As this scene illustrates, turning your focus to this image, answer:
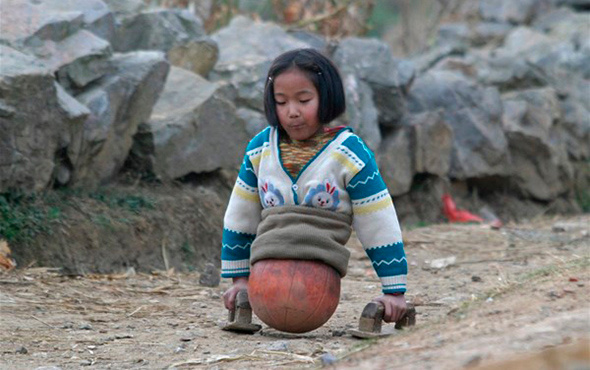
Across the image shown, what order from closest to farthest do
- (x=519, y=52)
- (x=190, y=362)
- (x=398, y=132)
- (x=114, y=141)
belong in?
(x=190, y=362) < (x=114, y=141) < (x=398, y=132) < (x=519, y=52)

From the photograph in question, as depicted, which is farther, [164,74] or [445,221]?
[445,221]

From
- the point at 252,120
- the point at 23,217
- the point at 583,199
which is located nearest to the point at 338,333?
the point at 23,217

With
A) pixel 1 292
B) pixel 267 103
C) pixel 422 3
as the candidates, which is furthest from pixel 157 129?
pixel 422 3

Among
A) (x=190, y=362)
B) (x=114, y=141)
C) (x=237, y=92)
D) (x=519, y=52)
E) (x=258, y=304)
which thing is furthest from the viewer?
(x=519, y=52)

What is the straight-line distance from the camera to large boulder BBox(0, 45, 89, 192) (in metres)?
5.42

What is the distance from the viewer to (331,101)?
4.09 m

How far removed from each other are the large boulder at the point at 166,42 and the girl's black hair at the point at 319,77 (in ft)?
12.2

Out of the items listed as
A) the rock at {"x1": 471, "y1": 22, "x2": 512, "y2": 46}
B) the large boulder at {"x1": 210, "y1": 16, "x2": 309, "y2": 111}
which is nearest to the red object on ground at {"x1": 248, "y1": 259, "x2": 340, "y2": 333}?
the large boulder at {"x1": 210, "y1": 16, "x2": 309, "y2": 111}

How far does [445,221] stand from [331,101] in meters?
5.20

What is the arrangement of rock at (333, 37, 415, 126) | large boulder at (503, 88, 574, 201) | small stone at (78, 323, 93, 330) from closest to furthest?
small stone at (78, 323, 93, 330) → rock at (333, 37, 415, 126) → large boulder at (503, 88, 574, 201)

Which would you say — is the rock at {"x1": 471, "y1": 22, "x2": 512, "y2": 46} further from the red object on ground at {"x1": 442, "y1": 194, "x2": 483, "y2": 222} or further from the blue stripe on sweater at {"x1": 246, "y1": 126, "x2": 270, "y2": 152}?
the blue stripe on sweater at {"x1": 246, "y1": 126, "x2": 270, "y2": 152}

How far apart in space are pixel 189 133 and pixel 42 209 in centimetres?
142

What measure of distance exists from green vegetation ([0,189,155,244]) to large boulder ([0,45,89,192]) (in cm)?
7

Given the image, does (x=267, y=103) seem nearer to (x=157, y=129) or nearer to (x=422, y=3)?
(x=157, y=129)
